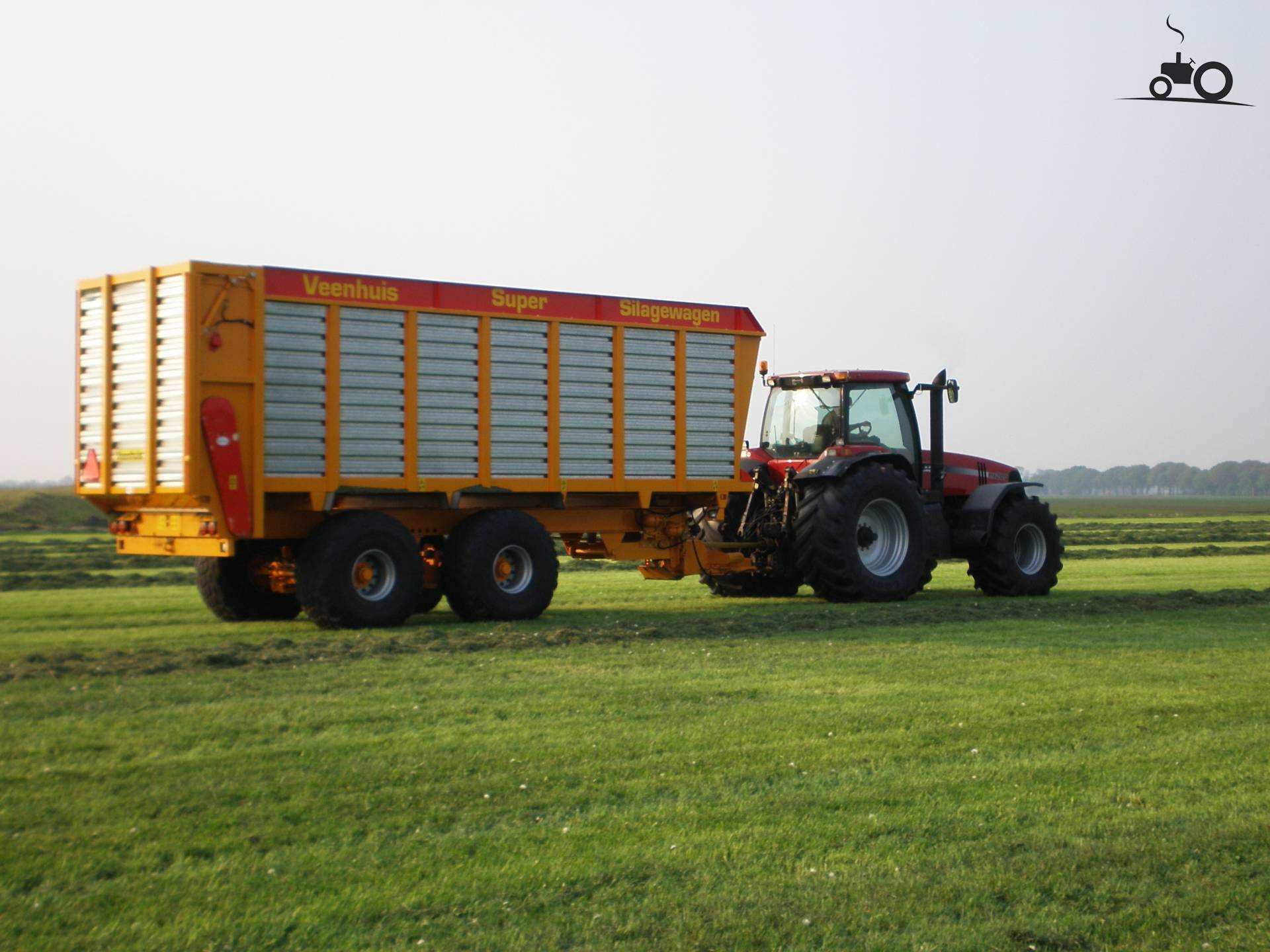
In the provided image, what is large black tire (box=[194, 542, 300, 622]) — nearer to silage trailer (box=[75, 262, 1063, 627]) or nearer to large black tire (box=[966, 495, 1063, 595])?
silage trailer (box=[75, 262, 1063, 627])

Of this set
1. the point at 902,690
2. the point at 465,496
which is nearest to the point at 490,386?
the point at 465,496

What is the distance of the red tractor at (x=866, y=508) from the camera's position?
16.9 meters

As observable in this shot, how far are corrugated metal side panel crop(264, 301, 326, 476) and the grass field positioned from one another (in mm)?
2053

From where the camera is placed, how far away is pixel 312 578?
44.7ft

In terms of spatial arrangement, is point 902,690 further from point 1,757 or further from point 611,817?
point 1,757

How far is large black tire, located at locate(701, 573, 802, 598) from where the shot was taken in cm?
1869

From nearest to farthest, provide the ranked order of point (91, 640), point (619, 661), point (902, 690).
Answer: point (902, 690)
point (619, 661)
point (91, 640)

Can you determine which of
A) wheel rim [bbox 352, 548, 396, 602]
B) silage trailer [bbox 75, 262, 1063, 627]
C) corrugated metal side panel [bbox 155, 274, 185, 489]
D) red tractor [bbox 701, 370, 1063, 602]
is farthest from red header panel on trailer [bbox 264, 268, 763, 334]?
wheel rim [bbox 352, 548, 396, 602]

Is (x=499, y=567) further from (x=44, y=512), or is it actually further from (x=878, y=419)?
(x=44, y=512)

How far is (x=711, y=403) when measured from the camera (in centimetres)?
1667

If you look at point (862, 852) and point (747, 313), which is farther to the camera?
point (747, 313)

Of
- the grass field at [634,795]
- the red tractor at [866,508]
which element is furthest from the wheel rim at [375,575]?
Result: the red tractor at [866,508]

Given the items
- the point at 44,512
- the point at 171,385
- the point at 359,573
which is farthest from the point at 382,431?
the point at 44,512

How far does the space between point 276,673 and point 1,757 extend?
3.22 metres
